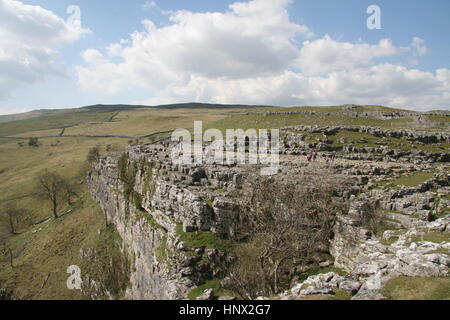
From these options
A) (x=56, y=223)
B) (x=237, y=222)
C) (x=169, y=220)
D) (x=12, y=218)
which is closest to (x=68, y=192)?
(x=56, y=223)

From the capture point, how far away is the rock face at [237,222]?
13.9 m

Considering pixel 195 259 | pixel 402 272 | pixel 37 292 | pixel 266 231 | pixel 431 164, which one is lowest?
pixel 37 292

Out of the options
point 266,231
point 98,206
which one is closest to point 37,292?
point 98,206

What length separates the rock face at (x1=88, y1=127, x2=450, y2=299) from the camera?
13.9 meters

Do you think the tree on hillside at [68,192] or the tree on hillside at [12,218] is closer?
the tree on hillside at [12,218]

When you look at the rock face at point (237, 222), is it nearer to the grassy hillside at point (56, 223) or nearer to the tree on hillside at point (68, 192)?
the grassy hillside at point (56, 223)

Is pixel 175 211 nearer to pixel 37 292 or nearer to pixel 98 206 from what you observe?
pixel 37 292

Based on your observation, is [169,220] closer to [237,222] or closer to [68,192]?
[237,222]

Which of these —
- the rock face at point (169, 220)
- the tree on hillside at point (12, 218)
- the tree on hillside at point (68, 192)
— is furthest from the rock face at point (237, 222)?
the tree on hillside at point (12, 218)

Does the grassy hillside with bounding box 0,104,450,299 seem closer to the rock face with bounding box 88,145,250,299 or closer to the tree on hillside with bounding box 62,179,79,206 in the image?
the tree on hillside with bounding box 62,179,79,206

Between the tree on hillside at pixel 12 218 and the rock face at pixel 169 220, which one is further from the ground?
the rock face at pixel 169 220
